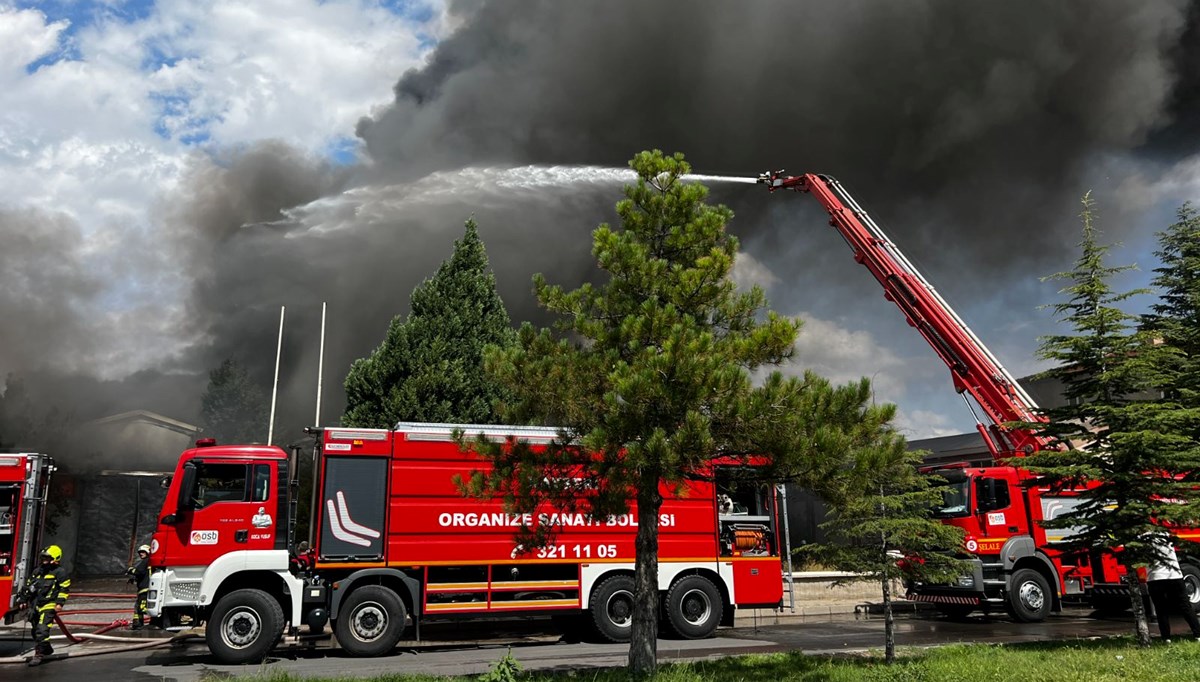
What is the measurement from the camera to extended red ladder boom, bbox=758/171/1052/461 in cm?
1752

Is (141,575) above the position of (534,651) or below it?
above

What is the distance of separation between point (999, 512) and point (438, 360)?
44.8ft

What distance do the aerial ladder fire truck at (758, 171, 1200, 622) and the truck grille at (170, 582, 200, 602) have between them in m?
14.2

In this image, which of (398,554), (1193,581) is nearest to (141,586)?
(398,554)

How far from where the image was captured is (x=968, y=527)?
655 inches

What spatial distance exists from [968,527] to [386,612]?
12159mm

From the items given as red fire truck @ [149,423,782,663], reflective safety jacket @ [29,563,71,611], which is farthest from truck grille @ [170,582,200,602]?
reflective safety jacket @ [29,563,71,611]

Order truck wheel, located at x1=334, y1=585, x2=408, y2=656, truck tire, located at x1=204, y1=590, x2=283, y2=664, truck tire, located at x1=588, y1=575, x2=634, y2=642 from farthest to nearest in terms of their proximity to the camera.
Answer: truck tire, located at x1=588, y1=575, x2=634, y2=642
truck wheel, located at x1=334, y1=585, x2=408, y2=656
truck tire, located at x1=204, y1=590, x2=283, y2=664

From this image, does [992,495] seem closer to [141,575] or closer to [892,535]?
[892,535]

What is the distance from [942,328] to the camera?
18.4 m

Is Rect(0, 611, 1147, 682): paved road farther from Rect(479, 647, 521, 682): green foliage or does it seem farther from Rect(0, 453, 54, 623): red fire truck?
Rect(479, 647, 521, 682): green foliage

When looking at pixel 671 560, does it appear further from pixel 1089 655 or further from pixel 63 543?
pixel 63 543

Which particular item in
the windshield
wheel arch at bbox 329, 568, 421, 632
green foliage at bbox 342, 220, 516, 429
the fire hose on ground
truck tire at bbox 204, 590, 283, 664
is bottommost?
the fire hose on ground

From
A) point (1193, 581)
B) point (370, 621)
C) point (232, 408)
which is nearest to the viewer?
point (370, 621)
